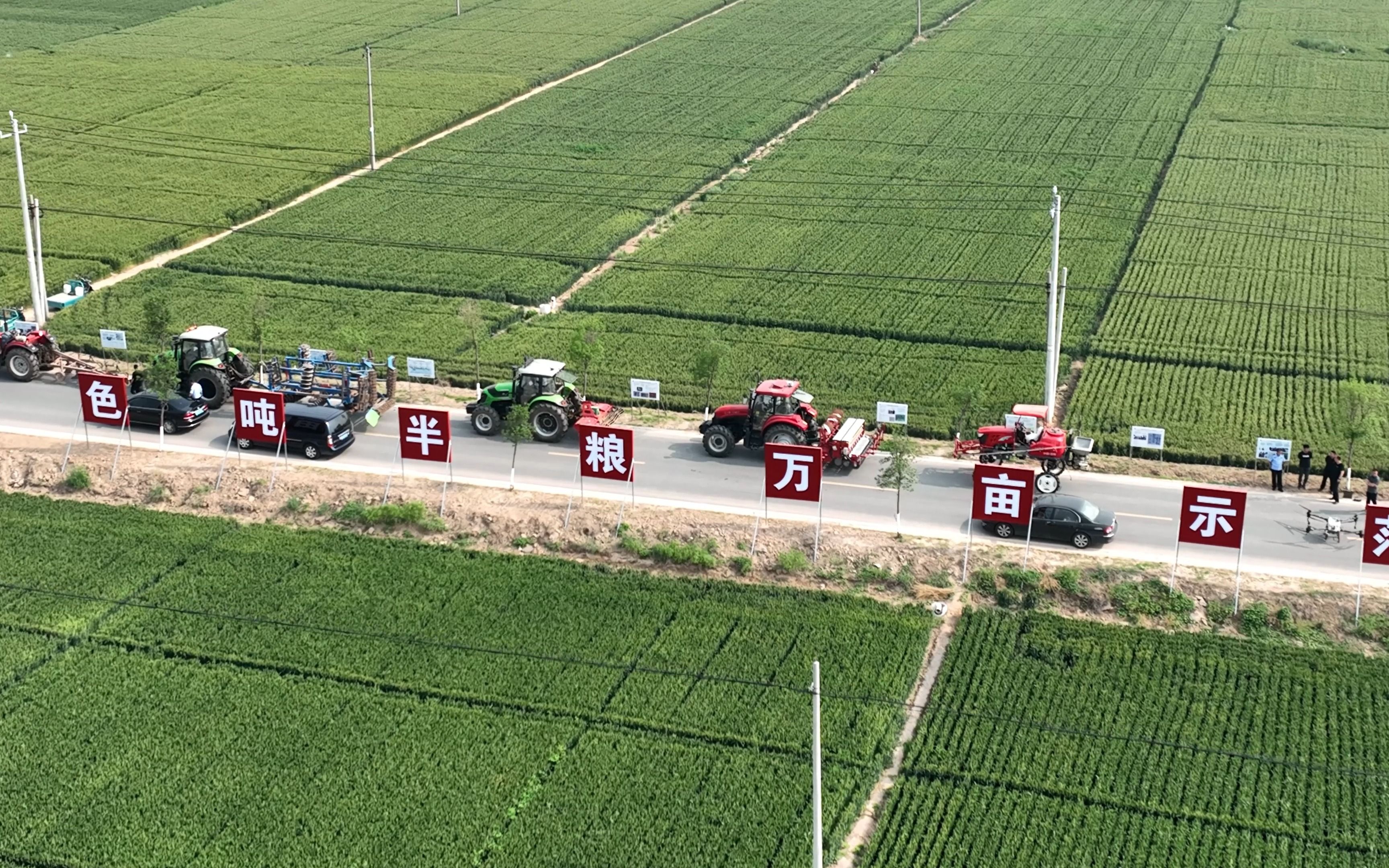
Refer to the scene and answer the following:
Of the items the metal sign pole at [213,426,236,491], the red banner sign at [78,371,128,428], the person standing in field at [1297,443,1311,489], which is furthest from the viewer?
the red banner sign at [78,371,128,428]

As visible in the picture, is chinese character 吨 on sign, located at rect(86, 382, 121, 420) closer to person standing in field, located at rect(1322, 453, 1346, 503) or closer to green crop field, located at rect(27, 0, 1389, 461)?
green crop field, located at rect(27, 0, 1389, 461)

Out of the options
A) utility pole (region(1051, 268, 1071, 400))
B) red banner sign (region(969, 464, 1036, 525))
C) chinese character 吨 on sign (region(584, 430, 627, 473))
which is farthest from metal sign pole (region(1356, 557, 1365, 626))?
chinese character 吨 on sign (region(584, 430, 627, 473))

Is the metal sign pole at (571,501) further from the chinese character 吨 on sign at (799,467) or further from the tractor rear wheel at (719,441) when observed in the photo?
the chinese character 吨 on sign at (799,467)

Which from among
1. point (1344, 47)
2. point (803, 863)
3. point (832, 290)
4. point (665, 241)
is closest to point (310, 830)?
point (803, 863)

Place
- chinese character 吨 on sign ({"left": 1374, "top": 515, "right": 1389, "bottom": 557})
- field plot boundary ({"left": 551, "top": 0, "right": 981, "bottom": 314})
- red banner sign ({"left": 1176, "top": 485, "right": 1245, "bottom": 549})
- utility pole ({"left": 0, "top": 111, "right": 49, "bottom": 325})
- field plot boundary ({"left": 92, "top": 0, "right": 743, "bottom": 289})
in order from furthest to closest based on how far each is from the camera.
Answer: field plot boundary ({"left": 92, "top": 0, "right": 743, "bottom": 289}) < field plot boundary ({"left": 551, "top": 0, "right": 981, "bottom": 314}) < utility pole ({"left": 0, "top": 111, "right": 49, "bottom": 325}) < red banner sign ({"left": 1176, "top": 485, "right": 1245, "bottom": 549}) < chinese character 吨 on sign ({"left": 1374, "top": 515, "right": 1389, "bottom": 557})

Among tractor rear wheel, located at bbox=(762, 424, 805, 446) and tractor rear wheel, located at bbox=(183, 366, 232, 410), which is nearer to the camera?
tractor rear wheel, located at bbox=(762, 424, 805, 446)

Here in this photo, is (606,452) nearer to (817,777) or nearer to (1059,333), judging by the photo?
(1059,333)
